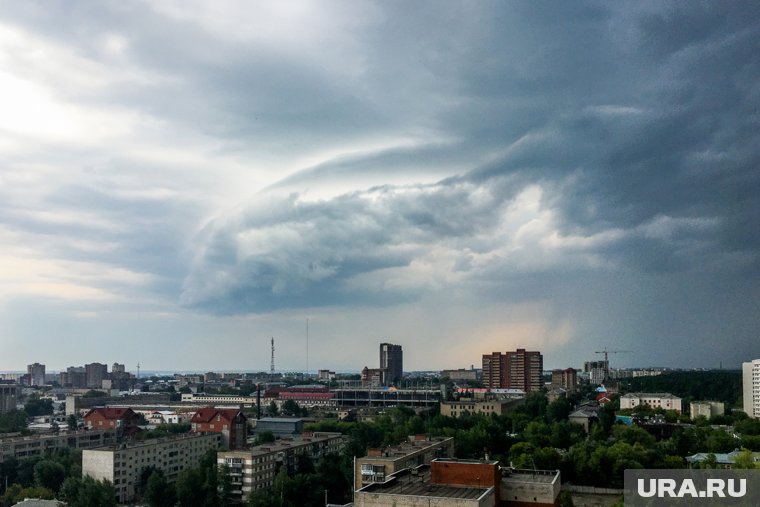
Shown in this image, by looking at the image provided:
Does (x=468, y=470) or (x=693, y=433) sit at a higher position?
(x=468, y=470)

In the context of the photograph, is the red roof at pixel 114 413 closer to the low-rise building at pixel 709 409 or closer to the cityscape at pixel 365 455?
the cityscape at pixel 365 455

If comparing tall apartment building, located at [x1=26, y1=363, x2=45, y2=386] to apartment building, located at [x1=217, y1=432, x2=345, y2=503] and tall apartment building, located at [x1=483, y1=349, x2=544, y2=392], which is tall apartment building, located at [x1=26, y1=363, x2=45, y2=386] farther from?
apartment building, located at [x1=217, y1=432, x2=345, y2=503]

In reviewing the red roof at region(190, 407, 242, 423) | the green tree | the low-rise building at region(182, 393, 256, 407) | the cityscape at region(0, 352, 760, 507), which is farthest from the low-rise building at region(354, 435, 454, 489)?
the low-rise building at region(182, 393, 256, 407)

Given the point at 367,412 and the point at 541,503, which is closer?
the point at 541,503

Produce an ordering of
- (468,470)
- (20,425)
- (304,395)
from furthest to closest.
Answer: (304,395), (20,425), (468,470)

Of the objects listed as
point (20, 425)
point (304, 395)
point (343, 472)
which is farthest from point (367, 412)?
point (343, 472)

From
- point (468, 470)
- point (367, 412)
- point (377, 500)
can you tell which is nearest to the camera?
point (377, 500)

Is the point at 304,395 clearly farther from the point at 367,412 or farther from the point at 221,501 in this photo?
the point at 221,501
